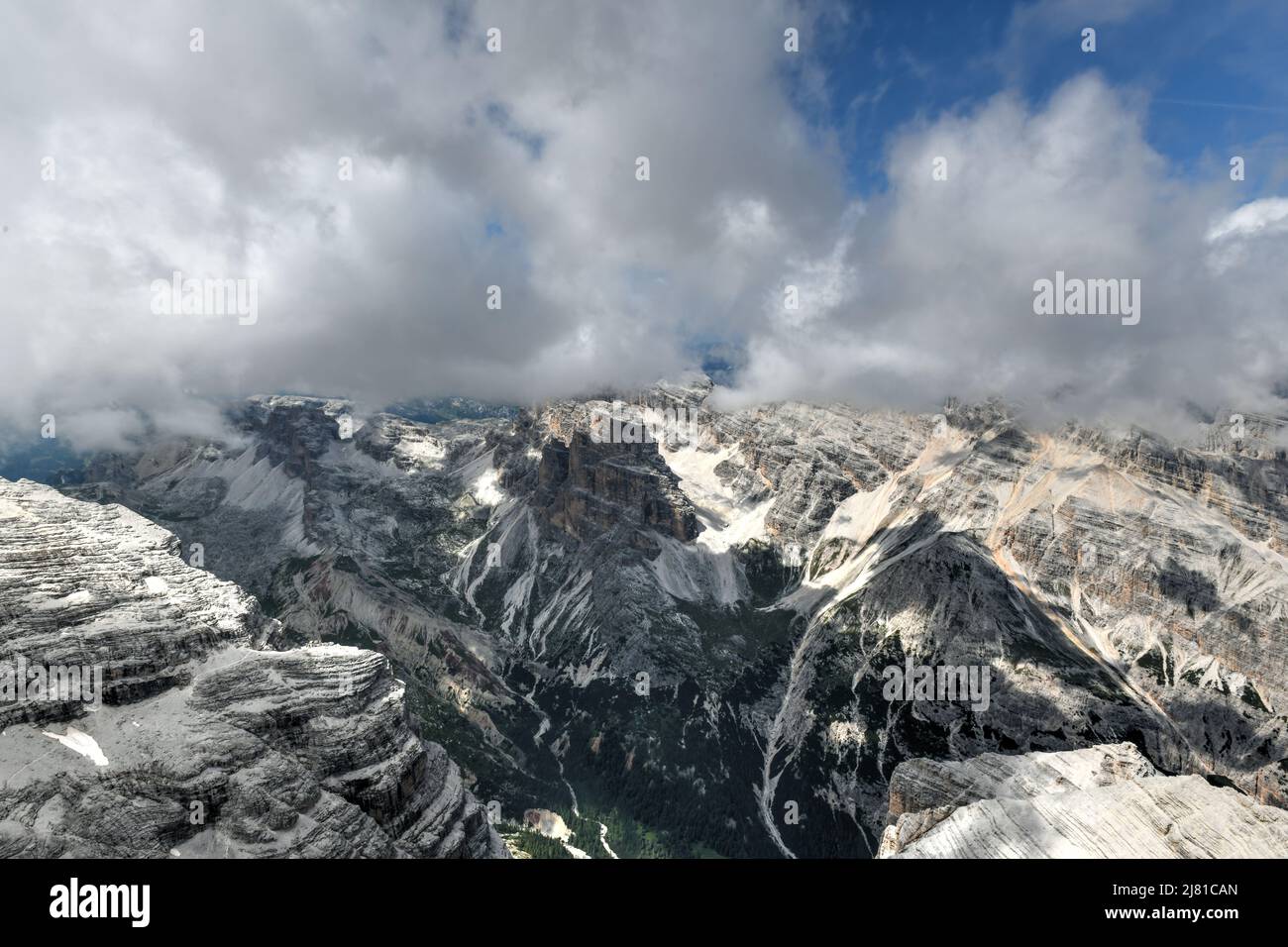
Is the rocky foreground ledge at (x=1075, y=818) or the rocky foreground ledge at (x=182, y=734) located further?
the rocky foreground ledge at (x=182, y=734)

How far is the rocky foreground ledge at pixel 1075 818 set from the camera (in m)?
35.4

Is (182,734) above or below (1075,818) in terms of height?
below

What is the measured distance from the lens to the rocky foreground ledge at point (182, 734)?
5378 centimetres

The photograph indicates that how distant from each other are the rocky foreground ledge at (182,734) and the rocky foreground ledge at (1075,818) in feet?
168

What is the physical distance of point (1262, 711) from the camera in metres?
193

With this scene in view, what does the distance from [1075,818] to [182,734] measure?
75.1 metres

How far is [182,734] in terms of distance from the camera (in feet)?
199

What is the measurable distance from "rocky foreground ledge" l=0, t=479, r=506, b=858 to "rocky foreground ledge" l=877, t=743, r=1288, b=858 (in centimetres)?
5115

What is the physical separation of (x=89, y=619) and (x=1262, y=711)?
286 metres

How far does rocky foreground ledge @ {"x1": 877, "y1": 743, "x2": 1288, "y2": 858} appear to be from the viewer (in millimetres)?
35375

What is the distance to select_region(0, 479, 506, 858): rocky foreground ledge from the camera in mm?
53781

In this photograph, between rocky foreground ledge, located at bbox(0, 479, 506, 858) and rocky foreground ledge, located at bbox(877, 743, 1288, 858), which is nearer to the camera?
rocky foreground ledge, located at bbox(877, 743, 1288, 858)
